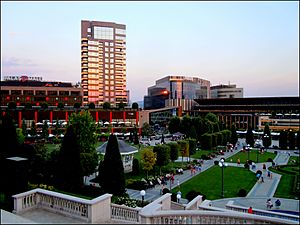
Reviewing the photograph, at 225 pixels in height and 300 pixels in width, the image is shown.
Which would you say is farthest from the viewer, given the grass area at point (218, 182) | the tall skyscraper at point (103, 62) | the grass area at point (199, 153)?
the tall skyscraper at point (103, 62)

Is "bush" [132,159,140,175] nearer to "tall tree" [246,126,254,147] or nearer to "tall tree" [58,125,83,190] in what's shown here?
"tall tree" [58,125,83,190]

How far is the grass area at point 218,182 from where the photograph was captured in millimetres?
34188

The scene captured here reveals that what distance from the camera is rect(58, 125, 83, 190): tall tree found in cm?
2869

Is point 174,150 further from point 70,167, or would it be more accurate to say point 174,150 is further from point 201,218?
point 201,218

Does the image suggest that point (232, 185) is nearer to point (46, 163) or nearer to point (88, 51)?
point (46, 163)

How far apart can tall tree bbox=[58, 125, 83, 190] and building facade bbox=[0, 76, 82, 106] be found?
95782 millimetres

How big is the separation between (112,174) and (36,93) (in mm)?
101498

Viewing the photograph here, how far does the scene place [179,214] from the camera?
1138 centimetres

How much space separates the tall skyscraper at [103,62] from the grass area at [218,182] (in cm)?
12226

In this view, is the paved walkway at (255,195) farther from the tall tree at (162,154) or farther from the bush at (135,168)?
the bush at (135,168)

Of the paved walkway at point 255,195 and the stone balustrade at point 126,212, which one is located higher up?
the stone balustrade at point 126,212

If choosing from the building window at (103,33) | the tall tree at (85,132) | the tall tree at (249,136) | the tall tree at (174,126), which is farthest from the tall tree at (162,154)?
the building window at (103,33)

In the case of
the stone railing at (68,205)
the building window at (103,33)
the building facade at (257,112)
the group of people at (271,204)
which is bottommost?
the group of people at (271,204)

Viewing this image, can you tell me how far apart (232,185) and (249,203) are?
7380 millimetres
